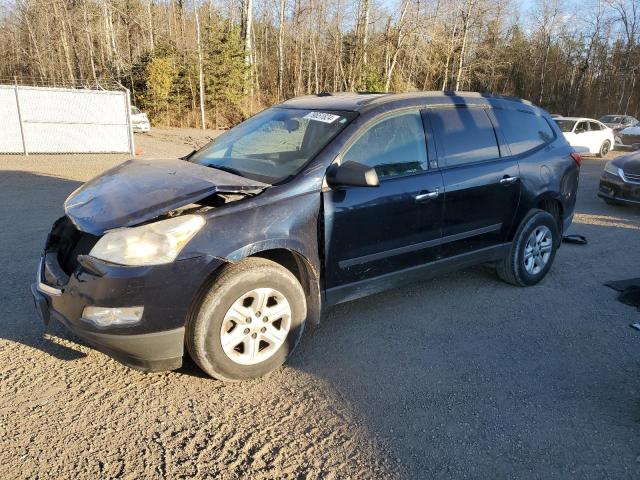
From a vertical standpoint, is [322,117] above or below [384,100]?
below

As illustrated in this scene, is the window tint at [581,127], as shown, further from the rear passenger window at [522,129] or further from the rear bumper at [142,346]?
the rear bumper at [142,346]

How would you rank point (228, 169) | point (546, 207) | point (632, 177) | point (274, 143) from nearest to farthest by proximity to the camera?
point (228, 169), point (274, 143), point (546, 207), point (632, 177)

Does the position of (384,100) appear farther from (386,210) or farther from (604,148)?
(604,148)

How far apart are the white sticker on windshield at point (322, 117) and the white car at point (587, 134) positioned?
50.9 ft

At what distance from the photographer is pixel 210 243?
299 centimetres

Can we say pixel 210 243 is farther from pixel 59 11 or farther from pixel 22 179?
pixel 59 11

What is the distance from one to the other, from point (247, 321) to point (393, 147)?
1758 millimetres

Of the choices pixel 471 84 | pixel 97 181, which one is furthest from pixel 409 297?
pixel 471 84

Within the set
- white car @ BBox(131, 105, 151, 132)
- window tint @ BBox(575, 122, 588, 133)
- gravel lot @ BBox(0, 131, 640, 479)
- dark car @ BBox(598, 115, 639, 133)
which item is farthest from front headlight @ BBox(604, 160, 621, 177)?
white car @ BBox(131, 105, 151, 132)

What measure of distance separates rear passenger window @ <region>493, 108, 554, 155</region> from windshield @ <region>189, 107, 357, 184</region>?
1.80m

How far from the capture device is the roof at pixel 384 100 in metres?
3.98

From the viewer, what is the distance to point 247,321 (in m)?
3.21

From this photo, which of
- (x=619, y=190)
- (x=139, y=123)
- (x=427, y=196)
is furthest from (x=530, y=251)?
(x=139, y=123)

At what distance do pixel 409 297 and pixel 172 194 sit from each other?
2.52 m
